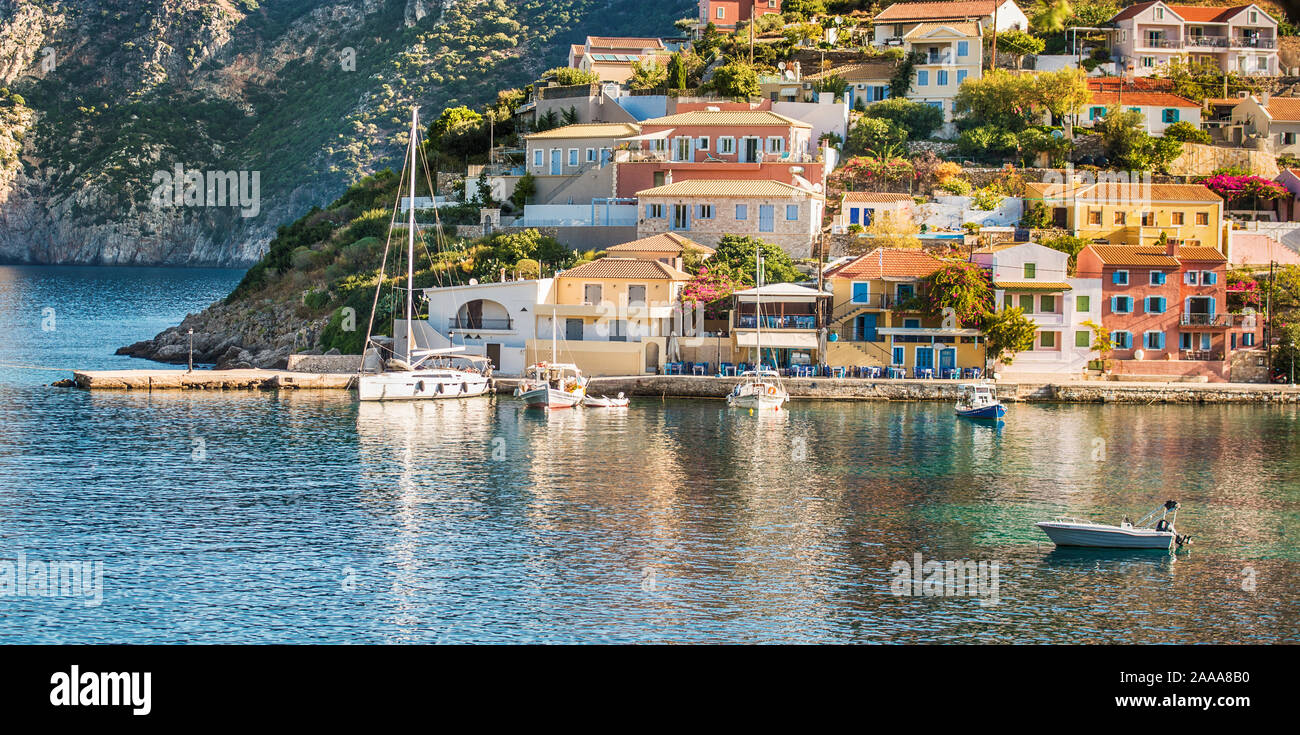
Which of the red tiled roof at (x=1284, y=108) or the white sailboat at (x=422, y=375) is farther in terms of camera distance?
the red tiled roof at (x=1284, y=108)

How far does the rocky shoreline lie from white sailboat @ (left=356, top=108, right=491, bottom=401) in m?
5.87

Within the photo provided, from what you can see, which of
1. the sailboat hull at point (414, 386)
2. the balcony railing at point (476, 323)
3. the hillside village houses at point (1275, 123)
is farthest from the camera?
the hillside village houses at point (1275, 123)

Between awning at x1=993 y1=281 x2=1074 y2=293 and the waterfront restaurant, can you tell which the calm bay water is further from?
awning at x1=993 y1=281 x2=1074 y2=293

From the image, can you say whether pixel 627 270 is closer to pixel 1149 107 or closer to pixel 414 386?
pixel 414 386

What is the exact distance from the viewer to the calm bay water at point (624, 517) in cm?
2644

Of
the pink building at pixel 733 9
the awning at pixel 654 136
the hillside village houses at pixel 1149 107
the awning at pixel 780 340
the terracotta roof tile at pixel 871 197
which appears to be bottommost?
the awning at pixel 780 340

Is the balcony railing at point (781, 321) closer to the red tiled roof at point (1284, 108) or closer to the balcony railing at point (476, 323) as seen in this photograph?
the balcony railing at point (476, 323)

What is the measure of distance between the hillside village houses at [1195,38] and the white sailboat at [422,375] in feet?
155

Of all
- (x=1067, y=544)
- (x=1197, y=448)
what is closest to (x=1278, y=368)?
(x=1197, y=448)

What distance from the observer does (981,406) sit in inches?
2197

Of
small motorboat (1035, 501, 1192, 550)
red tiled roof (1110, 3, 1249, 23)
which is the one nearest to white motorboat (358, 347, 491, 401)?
small motorboat (1035, 501, 1192, 550)

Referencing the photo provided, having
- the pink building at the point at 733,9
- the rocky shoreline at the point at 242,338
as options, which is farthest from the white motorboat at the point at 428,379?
the pink building at the point at 733,9

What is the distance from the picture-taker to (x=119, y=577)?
96.6 feet

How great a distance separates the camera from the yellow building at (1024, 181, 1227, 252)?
2785 inches
